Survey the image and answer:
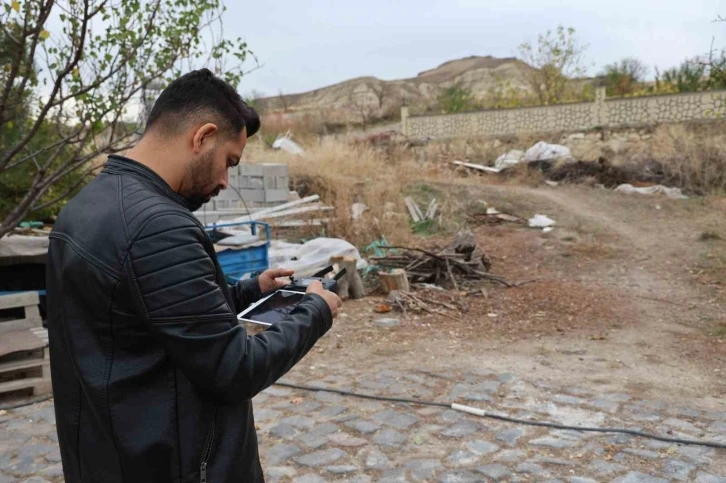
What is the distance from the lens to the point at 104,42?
5.50m

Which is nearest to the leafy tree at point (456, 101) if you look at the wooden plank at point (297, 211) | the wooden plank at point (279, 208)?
the wooden plank at point (279, 208)

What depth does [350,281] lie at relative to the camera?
8.34 meters

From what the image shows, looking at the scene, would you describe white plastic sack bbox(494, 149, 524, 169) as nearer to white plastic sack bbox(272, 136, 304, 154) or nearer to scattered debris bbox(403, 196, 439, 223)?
white plastic sack bbox(272, 136, 304, 154)

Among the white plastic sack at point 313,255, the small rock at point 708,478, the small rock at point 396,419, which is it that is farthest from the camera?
the white plastic sack at point 313,255

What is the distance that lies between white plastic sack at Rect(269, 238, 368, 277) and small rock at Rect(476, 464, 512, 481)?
16.0ft

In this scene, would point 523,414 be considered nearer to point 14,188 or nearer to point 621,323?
point 621,323

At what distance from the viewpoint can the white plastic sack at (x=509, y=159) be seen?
19281mm

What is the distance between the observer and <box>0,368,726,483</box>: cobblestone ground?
146 inches

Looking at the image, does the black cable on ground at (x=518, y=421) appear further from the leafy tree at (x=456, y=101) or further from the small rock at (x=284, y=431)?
the leafy tree at (x=456, y=101)

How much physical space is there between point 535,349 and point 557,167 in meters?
12.9

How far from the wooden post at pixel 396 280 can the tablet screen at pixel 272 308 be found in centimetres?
606

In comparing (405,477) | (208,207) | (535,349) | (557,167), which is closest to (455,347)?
(535,349)

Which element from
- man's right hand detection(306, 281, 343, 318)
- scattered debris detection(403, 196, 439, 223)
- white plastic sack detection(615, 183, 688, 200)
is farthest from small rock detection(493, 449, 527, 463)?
white plastic sack detection(615, 183, 688, 200)

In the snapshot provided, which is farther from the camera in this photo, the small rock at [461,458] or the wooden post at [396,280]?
the wooden post at [396,280]
